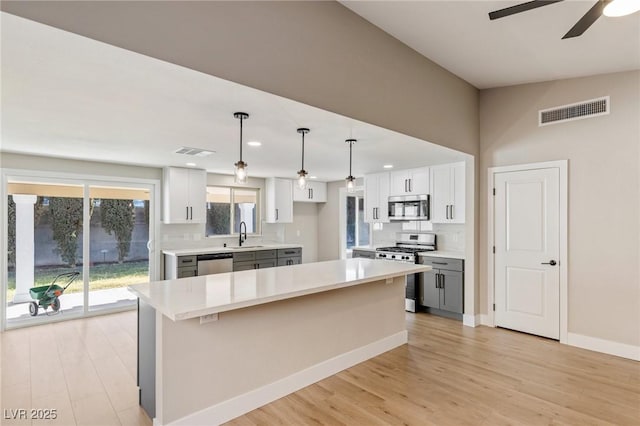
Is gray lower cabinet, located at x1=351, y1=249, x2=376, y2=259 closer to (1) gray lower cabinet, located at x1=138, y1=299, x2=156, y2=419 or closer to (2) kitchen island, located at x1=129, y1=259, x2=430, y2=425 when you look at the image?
(2) kitchen island, located at x1=129, y1=259, x2=430, y2=425

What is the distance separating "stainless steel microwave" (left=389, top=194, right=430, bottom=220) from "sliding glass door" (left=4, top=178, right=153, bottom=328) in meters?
4.07

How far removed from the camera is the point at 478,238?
14.9 feet

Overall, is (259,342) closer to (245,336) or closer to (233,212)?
(245,336)

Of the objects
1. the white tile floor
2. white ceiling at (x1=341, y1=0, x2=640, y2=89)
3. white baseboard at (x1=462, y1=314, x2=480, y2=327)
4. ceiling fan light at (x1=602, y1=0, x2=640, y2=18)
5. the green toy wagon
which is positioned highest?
white ceiling at (x1=341, y1=0, x2=640, y2=89)

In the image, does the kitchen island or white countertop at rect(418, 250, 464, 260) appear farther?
white countertop at rect(418, 250, 464, 260)

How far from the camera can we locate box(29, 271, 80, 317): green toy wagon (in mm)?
4602

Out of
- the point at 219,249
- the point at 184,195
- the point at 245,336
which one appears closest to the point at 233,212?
the point at 219,249

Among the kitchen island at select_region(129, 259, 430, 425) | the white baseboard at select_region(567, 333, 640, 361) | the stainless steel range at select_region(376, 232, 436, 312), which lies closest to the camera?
the kitchen island at select_region(129, 259, 430, 425)

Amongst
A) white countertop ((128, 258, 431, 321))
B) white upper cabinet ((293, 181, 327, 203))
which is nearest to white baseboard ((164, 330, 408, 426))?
Result: white countertop ((128, 258, 431, 321))

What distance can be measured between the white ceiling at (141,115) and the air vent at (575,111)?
1.01 m

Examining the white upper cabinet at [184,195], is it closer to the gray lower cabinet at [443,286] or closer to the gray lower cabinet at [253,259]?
the gray lower cabinet at [253,259]

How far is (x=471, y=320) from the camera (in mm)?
4488

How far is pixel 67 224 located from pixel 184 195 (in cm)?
164

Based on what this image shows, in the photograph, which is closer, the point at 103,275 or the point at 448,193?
the point at 448,193
